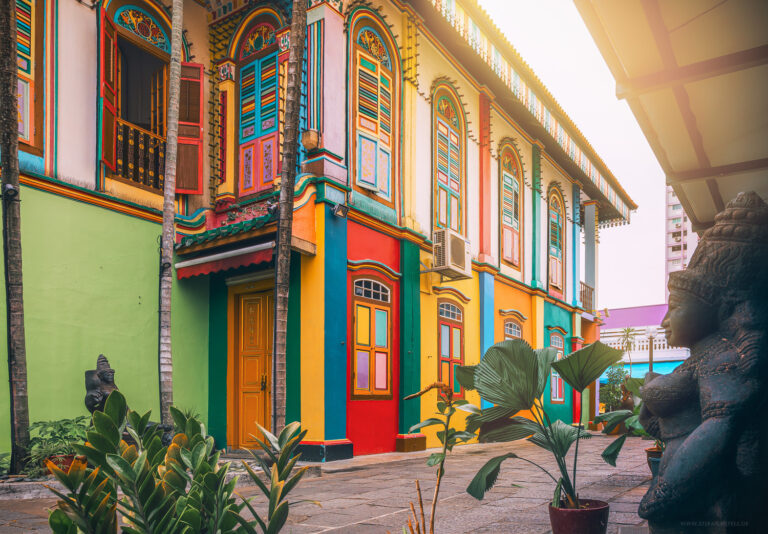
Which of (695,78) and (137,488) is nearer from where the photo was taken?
(137,488)

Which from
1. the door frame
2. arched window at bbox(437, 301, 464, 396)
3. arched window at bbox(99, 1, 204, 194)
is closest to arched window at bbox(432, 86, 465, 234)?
arched window at bbox(437, 301, 464, 396)

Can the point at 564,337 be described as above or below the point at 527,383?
below

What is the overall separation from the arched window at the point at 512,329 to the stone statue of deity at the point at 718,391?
12.2m

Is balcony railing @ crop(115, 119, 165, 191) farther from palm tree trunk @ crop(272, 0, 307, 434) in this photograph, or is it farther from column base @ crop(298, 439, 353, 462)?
column base @ crop(298, 439, 353, 462)

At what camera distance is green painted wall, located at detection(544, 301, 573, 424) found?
1631 cm

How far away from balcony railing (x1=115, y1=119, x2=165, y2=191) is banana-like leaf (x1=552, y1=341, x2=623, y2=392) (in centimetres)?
726

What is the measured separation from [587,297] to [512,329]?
6171 mm

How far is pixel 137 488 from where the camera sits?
154 centimetres

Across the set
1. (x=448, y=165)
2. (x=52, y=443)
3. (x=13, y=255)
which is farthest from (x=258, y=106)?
(x=52, y=443)

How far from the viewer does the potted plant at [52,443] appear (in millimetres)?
6082

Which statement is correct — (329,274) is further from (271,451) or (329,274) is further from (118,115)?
(271,451)

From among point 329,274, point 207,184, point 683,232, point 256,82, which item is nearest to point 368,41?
→ point 256,82

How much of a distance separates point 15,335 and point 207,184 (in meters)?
4.20

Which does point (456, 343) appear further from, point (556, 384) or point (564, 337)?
point (564, 337)
